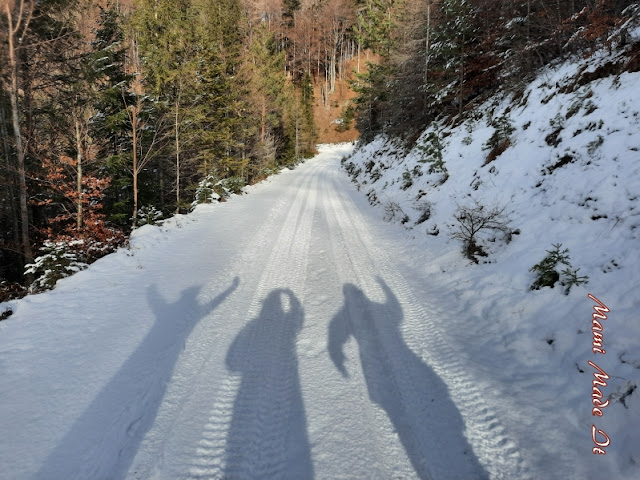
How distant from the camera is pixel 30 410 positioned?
2.88 m

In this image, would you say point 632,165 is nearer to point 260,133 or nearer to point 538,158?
point 538,158

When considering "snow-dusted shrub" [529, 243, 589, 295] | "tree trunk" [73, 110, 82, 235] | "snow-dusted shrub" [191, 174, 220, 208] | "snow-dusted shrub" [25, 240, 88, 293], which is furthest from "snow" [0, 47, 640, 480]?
"snow-dusted shrub" [191, 174, 220, 208]

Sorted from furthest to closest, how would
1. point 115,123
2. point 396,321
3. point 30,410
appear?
point 115,123 → point 396,321 → point 30,410

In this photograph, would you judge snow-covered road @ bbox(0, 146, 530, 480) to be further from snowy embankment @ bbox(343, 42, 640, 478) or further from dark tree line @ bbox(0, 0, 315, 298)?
dark tree line @ bbox(0, 0, 315, 298)

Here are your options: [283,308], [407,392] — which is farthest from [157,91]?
[407,392]

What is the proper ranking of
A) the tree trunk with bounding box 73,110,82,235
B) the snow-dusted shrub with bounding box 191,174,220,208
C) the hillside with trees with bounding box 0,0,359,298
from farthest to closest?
the snow-dusted shrub with bounding box 191,174,220,208
the tree trunk with bounding box 73,110,82,235
the hillside with trees with bounding box 0,0,359,298

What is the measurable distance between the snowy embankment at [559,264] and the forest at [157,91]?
1.51m

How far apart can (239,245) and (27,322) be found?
4427mm

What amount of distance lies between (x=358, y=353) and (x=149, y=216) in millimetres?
9642

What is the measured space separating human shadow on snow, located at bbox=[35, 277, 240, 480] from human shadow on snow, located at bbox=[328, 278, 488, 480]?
1.99 meters

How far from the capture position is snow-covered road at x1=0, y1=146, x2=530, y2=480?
8.21 feet

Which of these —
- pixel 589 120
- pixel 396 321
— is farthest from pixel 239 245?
pixel 589 120

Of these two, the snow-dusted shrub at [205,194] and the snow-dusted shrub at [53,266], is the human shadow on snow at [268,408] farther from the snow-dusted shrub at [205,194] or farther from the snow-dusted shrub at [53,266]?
the snow-dusted shrub at [205,194]
